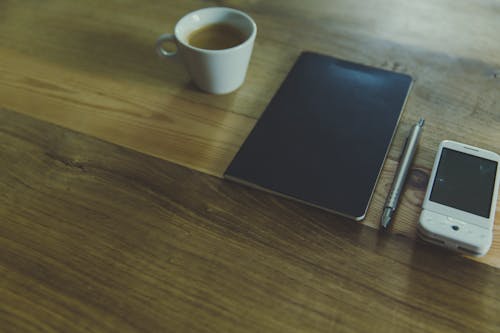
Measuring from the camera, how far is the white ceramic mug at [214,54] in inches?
23.6

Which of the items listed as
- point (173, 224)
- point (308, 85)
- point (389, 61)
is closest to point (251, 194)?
point (173, 224)

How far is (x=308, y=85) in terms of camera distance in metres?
0.65

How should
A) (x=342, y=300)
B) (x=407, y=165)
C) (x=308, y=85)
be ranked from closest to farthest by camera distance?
1. (x=342, y=300)
2. (x=407, y=165)
3. (x=308, y=85)

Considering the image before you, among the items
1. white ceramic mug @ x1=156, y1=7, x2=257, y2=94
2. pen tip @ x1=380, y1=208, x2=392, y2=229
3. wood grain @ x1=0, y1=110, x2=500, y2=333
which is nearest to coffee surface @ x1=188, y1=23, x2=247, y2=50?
white ceramic mug @ x1=156, y1=7, x2=257, y2=94

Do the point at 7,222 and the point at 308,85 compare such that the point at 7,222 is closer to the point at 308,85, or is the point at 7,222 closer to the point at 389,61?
the point at 308,85

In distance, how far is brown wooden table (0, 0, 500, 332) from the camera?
44 cm

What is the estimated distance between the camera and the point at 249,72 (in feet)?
2.27

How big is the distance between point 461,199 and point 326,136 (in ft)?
0.59

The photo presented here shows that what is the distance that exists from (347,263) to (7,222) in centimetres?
40

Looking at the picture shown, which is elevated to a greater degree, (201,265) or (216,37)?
(216,37)

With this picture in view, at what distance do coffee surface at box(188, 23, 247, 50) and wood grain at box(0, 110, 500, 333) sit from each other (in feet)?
0.66

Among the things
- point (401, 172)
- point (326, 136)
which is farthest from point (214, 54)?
point (401, 172)

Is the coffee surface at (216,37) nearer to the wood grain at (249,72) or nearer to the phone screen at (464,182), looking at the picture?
the wood grain at (249,72)

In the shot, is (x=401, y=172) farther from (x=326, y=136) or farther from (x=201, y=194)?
(x=201, y=194)
